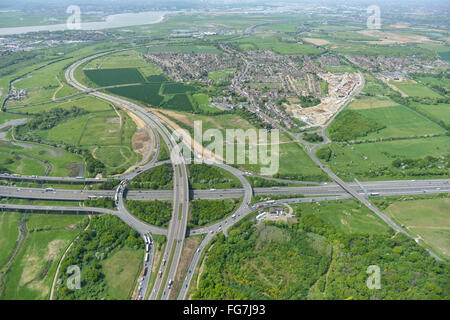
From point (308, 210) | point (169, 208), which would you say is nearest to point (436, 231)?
point (308, 210)

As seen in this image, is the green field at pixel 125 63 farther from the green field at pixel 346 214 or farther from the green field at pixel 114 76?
the green field at pixel 346 214

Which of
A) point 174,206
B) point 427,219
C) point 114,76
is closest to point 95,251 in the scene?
point 174,206

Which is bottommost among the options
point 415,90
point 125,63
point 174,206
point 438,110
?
point 174,206

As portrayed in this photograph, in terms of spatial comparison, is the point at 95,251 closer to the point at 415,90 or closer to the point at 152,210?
the point at 152,210

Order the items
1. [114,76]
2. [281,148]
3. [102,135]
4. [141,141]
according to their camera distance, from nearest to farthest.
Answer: [281,148], [141,141], [102,135], [114,76]

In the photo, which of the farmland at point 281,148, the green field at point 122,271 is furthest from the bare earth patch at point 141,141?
the green field at point 122,271
